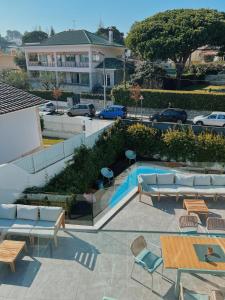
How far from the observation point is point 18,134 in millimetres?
15633

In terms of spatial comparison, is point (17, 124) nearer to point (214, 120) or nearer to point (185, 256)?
point (185, 256)

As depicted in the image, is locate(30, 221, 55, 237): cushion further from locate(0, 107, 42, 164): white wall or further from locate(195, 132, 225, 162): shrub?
locate(195, 132, 225, 162): shrub

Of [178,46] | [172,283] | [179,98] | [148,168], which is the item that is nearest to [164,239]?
[172,283]

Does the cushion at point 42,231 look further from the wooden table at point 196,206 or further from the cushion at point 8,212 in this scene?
the wooden table at point 196,206

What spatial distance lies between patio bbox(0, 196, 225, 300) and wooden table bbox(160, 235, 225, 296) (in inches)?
15.0

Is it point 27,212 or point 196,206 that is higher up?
point 27,212

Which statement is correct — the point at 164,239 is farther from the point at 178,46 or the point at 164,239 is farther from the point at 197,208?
the point at 178,46

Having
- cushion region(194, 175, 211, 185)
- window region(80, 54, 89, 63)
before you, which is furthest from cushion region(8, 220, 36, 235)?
window region(80, 54, 89, 63)

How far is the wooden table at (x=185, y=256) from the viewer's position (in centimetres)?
605

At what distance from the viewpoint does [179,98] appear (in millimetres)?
28641

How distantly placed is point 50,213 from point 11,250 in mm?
1864

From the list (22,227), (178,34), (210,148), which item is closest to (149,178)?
(22,227)

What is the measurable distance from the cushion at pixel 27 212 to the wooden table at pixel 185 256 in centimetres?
438

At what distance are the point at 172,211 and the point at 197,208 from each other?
991 mm
